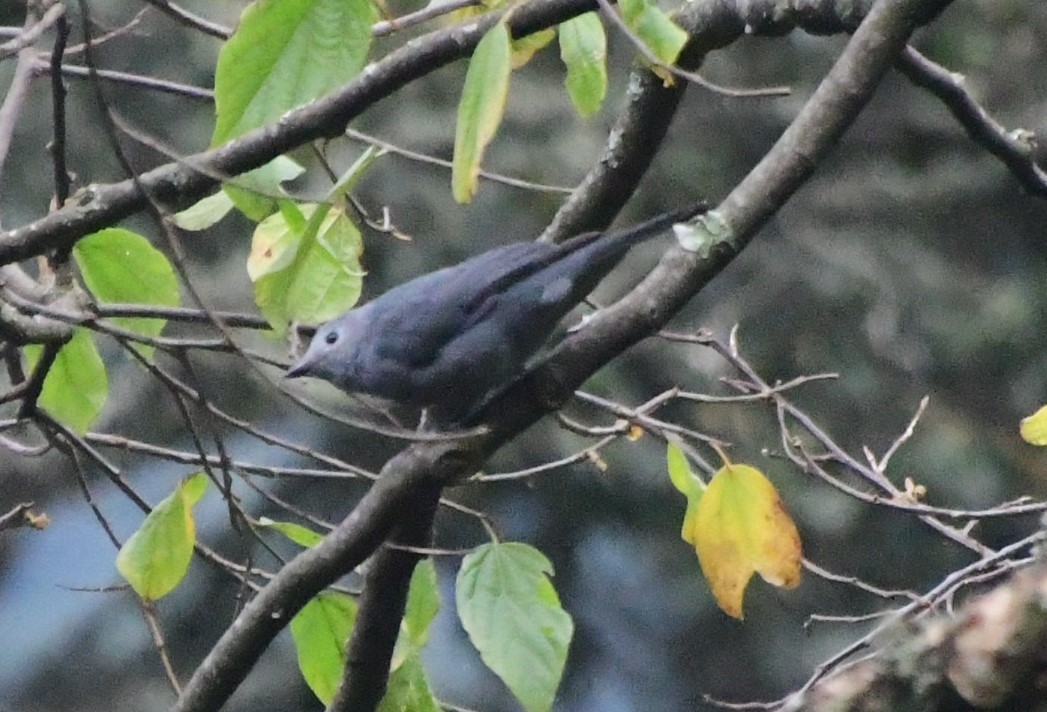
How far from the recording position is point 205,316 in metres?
1.18

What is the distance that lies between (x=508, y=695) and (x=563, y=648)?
1.93 metres

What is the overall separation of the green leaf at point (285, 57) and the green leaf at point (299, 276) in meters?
0.09

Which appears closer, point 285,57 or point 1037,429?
point 285,57

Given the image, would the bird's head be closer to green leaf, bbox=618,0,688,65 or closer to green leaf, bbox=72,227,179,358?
green leaf, bbox=72,227,179,358

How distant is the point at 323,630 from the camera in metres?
1.55

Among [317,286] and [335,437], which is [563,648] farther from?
[335,437]

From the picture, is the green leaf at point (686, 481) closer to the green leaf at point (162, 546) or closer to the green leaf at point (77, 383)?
the green leaf at point (162, 546)

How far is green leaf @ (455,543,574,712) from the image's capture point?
1308 mm

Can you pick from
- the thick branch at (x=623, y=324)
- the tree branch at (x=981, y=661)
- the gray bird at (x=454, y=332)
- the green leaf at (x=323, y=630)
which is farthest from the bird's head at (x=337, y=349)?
the tree branch at (x=981, y=661)

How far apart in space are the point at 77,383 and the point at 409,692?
1.61 feet

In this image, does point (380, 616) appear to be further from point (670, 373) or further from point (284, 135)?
point (670, 373)

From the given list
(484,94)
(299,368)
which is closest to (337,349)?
(299,368)

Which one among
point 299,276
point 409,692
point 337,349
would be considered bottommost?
point 409,692

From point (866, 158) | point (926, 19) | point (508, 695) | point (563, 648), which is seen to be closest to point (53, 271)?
point (563, 648)
